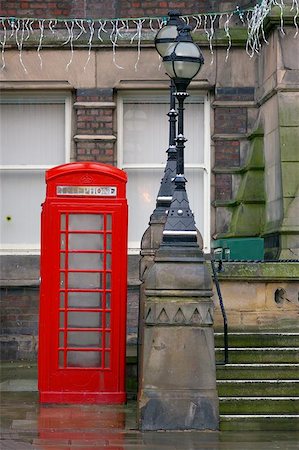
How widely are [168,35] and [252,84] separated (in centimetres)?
422

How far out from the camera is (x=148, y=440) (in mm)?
10383

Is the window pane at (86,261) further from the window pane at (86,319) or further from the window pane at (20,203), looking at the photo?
the window pane at (20,203)

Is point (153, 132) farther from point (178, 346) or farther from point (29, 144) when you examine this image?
point (178, 346)

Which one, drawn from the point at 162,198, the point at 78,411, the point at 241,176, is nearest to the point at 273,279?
the point at 162,198

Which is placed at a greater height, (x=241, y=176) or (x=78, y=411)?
(x=241, y=176)

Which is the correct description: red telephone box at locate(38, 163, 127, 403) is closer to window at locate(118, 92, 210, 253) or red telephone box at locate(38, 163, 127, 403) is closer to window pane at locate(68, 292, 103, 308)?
window pane at locate(68, 292, 103, 308)

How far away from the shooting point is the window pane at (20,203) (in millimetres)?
17500

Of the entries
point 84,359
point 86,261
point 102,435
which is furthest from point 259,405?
point 86,261

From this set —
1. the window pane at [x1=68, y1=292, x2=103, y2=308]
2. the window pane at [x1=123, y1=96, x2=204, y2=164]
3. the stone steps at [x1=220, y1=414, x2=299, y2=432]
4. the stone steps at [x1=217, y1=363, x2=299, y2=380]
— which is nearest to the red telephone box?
the window pane at [x1=68, y1=292, x2=103, y2=308]

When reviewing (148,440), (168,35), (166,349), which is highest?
(168,35)

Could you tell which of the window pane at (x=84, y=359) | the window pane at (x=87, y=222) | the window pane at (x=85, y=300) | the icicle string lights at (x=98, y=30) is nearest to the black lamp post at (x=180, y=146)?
the window pane at (x=87, y=222)

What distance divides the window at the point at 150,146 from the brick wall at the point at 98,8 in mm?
1246

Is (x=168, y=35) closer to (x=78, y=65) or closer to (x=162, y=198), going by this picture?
(x=162, y=198)

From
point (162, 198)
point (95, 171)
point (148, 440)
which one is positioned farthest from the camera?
point (162, 198)
